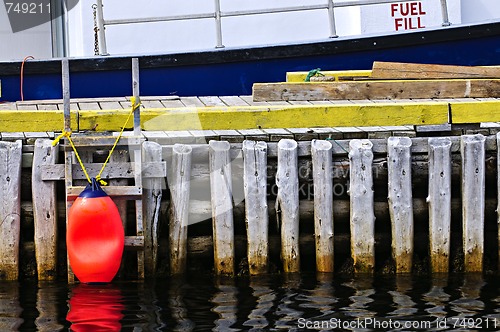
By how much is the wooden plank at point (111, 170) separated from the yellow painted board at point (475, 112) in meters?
2.19

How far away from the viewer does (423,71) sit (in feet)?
30.7

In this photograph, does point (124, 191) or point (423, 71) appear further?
point (423, 71)

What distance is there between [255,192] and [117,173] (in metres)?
0.99

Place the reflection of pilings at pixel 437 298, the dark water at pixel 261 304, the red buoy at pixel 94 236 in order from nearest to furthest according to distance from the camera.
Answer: the dark water at pixel 261 304 < the reflection of pilings at pixel 437 298 < the red buoy at pixel 94 236

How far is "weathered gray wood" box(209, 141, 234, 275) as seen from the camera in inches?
292

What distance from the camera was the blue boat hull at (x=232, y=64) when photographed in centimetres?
1072

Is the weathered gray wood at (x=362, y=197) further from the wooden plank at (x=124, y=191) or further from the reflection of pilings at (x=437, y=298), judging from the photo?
the wooden plank at (x=124, y=191)

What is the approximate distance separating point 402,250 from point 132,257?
1947 mm

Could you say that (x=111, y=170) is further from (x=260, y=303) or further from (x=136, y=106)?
(x=260, y=303)

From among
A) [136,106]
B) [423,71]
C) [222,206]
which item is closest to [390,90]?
[423,71]

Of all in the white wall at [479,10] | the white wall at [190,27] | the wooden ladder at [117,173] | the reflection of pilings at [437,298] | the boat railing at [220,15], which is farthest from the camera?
the white wall at [479,10]

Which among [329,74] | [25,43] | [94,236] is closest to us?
[94,236]

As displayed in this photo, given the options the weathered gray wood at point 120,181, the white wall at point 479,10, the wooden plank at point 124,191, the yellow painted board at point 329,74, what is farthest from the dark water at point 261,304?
the white wall at point 479,10

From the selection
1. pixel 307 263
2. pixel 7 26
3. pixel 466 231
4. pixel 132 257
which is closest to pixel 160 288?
pixel 132 257
